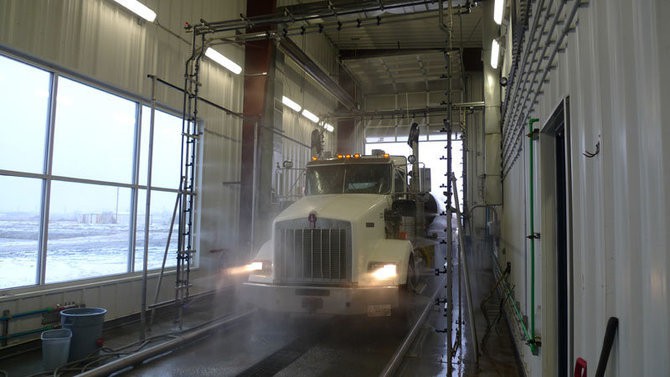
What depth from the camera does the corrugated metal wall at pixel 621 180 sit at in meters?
1.41

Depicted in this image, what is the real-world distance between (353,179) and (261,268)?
2.39 m

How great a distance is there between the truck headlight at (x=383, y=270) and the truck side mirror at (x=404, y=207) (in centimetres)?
145

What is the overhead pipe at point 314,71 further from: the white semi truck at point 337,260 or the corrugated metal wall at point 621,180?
the corrugated metal wall at point 621,180

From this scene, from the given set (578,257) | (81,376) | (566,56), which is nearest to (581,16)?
(566,56)

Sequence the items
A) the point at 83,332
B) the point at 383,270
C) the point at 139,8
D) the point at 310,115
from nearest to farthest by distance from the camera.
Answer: the point at 83,332 < the point at 383,270 < the point at 139,8 < the point at 310,115

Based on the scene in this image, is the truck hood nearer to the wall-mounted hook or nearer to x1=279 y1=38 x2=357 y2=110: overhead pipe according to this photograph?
the wall-mounted hook

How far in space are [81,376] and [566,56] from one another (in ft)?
17.8

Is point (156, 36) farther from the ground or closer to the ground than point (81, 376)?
farther from the ground

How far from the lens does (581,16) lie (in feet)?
7.49

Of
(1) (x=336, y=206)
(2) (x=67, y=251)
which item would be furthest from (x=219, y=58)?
(2) (x=67, y=251)

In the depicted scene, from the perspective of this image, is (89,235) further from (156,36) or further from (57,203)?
(156,36)

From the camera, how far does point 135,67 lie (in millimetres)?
7980

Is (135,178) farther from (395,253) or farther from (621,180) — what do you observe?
Result: (621,180)

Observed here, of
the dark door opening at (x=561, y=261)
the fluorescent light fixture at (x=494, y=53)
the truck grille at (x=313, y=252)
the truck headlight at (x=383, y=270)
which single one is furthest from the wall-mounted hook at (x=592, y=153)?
the fluorescent light fixture at (x=494, y=53)
